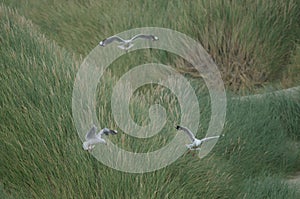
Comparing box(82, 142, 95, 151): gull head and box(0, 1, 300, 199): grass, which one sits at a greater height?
box(82, 142, 95, 151): gull head

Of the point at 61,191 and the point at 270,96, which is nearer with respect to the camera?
the point at 61,191

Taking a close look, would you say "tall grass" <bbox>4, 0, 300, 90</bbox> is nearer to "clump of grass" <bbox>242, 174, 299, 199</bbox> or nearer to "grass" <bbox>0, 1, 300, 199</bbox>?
"grass" <bbox>0, 1, 300, 199</bbox>

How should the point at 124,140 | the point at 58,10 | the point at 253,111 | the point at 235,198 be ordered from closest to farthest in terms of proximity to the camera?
the point at 124,140
the point at 235,198
the point at 253,111
the point at 58,10

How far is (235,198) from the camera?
4664 millimetres

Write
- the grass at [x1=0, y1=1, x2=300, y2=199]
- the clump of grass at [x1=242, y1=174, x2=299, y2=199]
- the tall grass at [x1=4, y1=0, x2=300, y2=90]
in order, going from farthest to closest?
the tall grass at [x1=4, y1=0, x2=300, y2=90] < the clump of grass at [x1=242, y1=174, x2=299, y2=199] < the grass at [x1=0, y1=1, x2=300, y2=199]

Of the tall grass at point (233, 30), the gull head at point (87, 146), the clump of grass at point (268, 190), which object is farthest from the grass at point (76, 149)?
the tall grass at point (233, 30)

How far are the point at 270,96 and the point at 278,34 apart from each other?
1339 millimetres

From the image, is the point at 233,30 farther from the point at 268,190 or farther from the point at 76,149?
the point at 76,149

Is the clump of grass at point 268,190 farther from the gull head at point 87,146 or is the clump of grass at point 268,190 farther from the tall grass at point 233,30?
the tall grass at point 233,30

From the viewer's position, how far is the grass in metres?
4.03

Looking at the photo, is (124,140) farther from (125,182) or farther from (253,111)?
(253,111)

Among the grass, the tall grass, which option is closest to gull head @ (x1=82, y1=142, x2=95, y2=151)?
the grass

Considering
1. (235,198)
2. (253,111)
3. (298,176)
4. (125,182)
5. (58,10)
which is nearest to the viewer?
(125,182)

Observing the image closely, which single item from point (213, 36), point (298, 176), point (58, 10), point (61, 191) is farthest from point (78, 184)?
point (58, 10)
